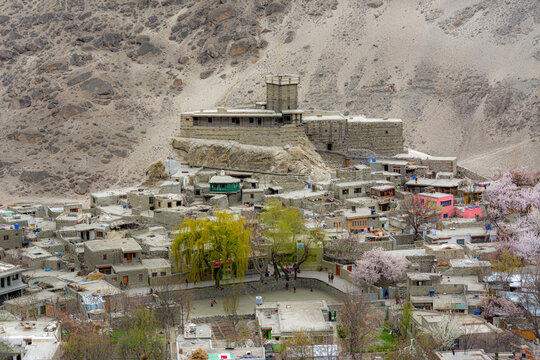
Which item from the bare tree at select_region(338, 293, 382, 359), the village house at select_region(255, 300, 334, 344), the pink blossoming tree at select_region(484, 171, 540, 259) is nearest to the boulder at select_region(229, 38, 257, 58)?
the pink blossoming tree at select_region(484, 171, 540, 259)

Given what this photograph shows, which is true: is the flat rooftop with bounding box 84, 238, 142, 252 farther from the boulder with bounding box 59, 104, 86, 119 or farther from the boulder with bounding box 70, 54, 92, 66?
the boulder with bounding box 70, 54, 92, 66

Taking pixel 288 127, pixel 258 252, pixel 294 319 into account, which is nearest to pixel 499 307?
pixel 294 319

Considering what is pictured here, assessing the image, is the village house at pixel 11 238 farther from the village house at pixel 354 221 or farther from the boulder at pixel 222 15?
the boulder at pixel 222 15

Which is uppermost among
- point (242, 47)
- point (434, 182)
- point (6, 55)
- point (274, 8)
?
point (274, 8)

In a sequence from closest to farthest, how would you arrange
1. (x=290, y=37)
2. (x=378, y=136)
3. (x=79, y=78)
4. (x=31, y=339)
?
(x=31, y=339), (x=378, y=136), (x=79, y=78), (x=290, y=37)

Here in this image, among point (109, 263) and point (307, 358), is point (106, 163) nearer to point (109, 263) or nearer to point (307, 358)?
point (109, 263)

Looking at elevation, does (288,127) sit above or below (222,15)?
below

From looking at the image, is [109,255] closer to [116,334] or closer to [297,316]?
[116,334]

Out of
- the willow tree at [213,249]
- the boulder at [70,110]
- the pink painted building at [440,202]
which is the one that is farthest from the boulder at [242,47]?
the willow tree at [213,249]
